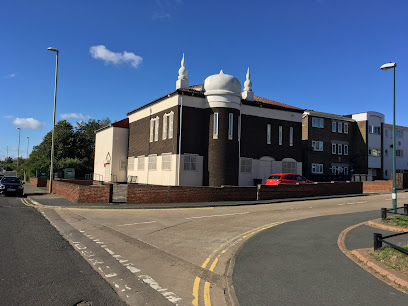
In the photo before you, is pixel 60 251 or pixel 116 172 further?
pixel 116 172

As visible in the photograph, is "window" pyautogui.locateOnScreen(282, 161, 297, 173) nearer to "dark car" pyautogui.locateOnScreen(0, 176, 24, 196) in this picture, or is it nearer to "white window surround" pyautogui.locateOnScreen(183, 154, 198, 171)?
"white window surround" pyautogui.locateOnScreen(183, 154, 198, 171)

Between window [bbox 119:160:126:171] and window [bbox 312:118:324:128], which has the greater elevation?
window [bbox 312:118:324:128]

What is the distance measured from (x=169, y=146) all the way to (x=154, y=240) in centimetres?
1944

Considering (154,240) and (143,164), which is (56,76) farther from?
(154,240)

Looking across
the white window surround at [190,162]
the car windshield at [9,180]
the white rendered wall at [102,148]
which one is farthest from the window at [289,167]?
the car windshield at [9,180]

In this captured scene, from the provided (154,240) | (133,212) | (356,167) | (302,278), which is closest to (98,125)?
(356,167)

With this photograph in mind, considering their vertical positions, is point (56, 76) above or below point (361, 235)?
above

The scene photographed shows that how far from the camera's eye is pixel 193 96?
28484mm

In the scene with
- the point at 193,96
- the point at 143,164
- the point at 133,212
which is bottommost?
the point at 133,212

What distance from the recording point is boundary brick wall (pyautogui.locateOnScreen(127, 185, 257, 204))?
65.4 feet

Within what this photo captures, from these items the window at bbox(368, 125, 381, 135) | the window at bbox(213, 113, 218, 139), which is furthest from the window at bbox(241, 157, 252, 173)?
the window at bbox(368, 125, 381, 135)

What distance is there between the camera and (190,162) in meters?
27.9

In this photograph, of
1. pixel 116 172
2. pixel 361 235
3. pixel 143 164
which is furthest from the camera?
pixel 116 172

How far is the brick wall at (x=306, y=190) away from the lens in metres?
23.4
